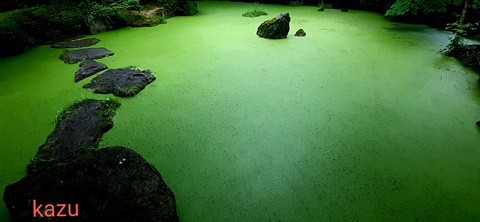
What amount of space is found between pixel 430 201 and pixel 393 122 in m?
0.76

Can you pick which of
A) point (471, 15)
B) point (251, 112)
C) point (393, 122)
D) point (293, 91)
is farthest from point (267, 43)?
point (471, 15)

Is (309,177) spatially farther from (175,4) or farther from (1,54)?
(175,4)

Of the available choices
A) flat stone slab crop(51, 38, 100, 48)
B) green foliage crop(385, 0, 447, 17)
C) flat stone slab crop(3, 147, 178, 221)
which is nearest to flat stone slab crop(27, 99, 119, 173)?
flat stone slab crop(3, 147, 178, 221)

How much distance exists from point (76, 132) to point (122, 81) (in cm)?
84

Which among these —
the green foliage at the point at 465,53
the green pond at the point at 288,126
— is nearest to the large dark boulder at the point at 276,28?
the green pond at the point at 288,126

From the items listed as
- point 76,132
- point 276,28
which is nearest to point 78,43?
point 76,132

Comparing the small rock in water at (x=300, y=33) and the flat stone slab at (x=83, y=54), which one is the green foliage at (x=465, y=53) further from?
the flat stone slab at (x=83, y=54)

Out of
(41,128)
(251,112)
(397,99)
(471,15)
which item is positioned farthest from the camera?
(471,15)

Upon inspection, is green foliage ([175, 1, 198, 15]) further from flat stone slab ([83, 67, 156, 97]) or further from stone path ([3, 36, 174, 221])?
stone path ([3, 36, 174, 221])

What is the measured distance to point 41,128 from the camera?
1.89 meters

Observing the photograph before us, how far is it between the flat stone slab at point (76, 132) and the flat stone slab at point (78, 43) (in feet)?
6.98

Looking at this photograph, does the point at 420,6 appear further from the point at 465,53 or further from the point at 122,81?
the point at 122,81

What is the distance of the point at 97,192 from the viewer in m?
1.11

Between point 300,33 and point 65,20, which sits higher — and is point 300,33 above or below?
below
